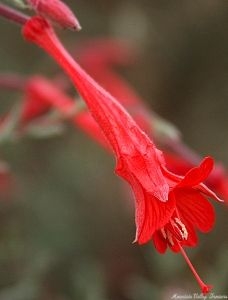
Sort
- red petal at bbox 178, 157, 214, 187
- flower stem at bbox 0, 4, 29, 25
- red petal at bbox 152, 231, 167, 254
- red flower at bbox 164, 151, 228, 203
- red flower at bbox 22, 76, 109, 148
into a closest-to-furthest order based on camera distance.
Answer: red petal at bbox 178, 157, 214, 187
red petal at bbox 152, 231, 167, 254
flower stem at bbox 0, 4, 29, 25
red flower at bbox 164, 151, 228, 203
red flower at bbox 22, 76, 109, 148

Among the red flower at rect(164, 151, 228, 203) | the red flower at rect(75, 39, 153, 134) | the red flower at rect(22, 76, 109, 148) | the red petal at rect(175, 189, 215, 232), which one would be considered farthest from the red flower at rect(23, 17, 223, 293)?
the red flower at rect(75, 39, 153, 134)

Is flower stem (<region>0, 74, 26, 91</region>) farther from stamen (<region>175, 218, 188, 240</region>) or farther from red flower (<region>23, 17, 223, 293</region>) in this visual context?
stamen (<region>175, 218, 188, 240</region>)

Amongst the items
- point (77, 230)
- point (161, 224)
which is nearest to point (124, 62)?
point (77, 230)

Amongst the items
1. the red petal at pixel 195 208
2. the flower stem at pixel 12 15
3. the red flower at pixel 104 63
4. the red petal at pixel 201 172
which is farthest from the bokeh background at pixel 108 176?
the red petal at pixel 201 172

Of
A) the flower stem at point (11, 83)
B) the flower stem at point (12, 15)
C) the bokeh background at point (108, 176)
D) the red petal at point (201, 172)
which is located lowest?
the bokeh background at point (108, 176)

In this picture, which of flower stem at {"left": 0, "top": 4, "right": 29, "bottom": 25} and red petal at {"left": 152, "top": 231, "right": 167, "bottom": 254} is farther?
flower stem at {"left": 0, "top": 4, "right": 29, "bottom": 25}

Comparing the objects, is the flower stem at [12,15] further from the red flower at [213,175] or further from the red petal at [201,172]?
the red flower at [213,175]

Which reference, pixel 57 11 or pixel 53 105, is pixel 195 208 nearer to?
pixel 57 11

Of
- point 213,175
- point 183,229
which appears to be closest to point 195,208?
point 183,229
